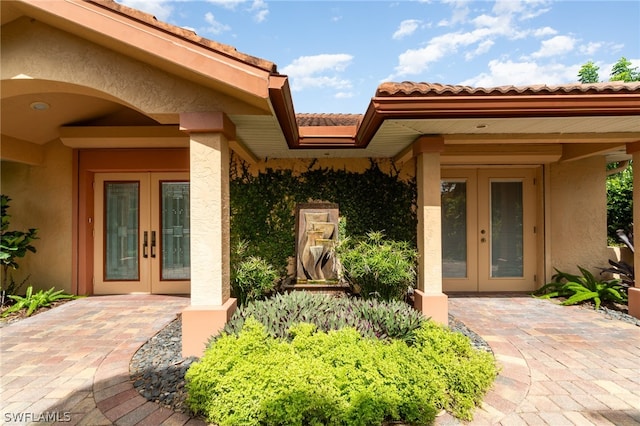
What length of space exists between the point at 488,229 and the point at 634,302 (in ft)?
8.78

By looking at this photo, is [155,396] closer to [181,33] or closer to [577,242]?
[181,33]

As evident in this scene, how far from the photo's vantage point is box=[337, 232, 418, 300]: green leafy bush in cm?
541

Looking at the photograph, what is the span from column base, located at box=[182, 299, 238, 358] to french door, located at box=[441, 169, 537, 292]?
17.8 feet

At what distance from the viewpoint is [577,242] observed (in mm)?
7223

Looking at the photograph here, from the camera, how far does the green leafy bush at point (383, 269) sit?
17.7ft

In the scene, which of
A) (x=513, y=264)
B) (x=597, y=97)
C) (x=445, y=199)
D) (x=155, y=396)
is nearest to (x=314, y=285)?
(x=445, y=199)

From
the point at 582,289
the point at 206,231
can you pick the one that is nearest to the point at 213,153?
the point at 206,231

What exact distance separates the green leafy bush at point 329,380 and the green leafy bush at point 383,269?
207 cm

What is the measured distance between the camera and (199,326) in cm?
378

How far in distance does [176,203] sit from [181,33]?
455 centimetres

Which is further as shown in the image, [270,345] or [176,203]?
[176,203]

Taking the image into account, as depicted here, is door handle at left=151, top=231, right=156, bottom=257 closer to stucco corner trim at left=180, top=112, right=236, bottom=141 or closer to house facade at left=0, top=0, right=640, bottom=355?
house facade at left=0, top=0, right=640, bottom=355

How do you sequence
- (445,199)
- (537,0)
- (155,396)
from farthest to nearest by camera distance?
(445,199) < (537,0) < (155,396)

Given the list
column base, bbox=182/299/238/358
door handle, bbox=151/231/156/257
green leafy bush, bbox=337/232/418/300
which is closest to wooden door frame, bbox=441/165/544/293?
green leafy bush, bbox=337/232/418/300
